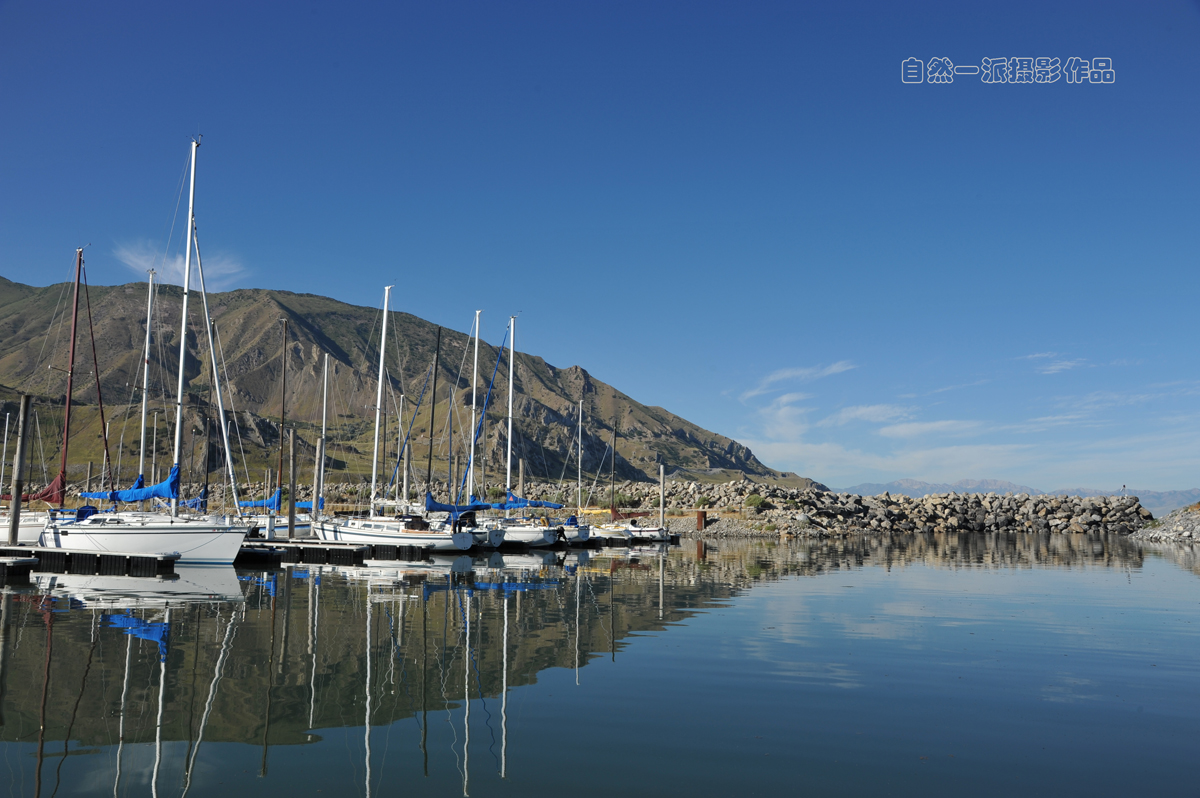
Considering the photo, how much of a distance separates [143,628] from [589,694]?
1298 centimetres

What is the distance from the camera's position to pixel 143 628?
20391mm

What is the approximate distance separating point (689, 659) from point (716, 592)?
14365 mm

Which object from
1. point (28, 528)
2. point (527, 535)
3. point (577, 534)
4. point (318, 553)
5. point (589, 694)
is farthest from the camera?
point (577, 534)

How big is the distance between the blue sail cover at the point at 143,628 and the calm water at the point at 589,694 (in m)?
0.16

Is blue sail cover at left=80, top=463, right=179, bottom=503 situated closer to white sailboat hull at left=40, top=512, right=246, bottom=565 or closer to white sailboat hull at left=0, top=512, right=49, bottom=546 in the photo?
white sailboat hull at left=40, top=512, right=246, bottom=565

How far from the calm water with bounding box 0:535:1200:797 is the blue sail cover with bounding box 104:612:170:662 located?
6.1 inches

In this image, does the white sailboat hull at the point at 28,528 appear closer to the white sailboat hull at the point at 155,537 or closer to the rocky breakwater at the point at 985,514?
the white sailboat hull at the point at 155,537

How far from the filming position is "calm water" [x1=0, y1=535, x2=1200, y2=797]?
33.5 ft

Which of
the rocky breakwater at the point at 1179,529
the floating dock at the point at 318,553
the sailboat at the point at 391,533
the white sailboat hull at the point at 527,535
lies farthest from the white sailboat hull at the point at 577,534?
the rocky breakwater at the point at 1179,529

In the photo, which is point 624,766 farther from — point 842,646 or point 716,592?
point 716,592

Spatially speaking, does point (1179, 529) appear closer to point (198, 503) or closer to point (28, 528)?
point (198, 503)

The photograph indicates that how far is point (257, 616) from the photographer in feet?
75.7

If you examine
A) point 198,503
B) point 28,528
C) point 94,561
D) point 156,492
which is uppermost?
point 156,492

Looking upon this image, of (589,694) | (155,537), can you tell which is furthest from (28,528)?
(589,694)
